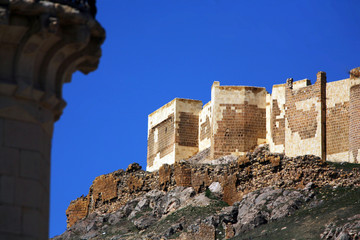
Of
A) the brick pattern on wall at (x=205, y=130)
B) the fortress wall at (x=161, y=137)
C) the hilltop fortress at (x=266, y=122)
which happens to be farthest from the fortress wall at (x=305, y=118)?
the fortress wall at (x=161, y=137)

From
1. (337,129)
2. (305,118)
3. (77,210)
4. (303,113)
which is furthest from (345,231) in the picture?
(77,210)

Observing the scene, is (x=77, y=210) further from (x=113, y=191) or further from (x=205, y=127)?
(x=205, y=127)

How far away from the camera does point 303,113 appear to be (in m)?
50.7

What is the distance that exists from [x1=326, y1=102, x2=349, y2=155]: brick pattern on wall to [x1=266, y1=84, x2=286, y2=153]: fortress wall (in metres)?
3.31

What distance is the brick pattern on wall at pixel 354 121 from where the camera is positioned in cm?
4728

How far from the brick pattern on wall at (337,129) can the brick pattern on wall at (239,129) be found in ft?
20.8

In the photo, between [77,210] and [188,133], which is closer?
[188,133]

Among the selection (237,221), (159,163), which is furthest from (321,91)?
(159,163)

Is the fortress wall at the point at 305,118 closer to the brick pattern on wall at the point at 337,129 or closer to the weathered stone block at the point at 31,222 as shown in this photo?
the brick pattern on wall at the point at 337,129

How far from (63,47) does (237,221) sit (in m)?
34.9

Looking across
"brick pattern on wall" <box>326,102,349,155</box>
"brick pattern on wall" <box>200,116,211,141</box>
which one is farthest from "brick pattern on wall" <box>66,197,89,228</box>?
"brick pattern on wall" <box>326,102,349,155</box>

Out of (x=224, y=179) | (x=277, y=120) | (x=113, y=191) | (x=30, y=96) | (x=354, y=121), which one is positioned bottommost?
(x=30, y=96)

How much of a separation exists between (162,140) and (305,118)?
44.5 ft

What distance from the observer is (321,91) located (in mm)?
49844
